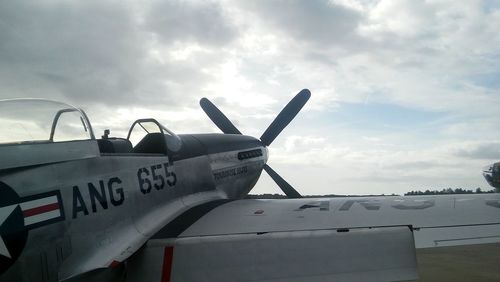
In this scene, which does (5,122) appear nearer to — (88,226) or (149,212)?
(88,226)

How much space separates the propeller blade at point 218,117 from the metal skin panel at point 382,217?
5.11 m

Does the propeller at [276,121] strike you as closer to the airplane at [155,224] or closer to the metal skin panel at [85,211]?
the airplane at [155,224]

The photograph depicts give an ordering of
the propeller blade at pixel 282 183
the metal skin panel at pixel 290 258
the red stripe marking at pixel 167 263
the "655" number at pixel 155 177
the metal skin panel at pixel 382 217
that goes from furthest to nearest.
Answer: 1. the propeller blade at pixel 282 183
2. the "655" number at pixel 155 177
3. the metal skin panel at pixel 382 217
4. the red stripe marking at pixel 167 263
5. the metal skin panel at pixel 290 258

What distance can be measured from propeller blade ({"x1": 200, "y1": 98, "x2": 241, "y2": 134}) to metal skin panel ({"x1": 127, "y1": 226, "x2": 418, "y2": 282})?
653 centimetres

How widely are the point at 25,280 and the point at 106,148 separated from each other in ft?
6.96

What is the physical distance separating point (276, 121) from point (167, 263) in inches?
265

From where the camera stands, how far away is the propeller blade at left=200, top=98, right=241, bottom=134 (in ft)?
36.2

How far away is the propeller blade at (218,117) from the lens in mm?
11039

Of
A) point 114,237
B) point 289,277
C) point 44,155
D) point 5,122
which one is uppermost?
point 5,122

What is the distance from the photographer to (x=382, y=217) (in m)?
5.17

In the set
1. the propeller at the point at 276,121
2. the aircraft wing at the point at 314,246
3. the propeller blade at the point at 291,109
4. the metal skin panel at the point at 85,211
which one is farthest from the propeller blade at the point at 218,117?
the aircraft wing at the point at 314,246

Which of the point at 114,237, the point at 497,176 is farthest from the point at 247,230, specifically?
the point at 497,176

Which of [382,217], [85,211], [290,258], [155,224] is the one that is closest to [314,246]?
[290,258]

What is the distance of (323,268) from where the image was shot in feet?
13.5
